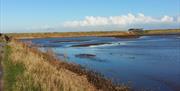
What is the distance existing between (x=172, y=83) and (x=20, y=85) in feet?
25.1

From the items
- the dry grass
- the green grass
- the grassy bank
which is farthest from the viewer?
the green grass

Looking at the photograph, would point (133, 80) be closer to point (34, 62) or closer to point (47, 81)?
point (34, 62)

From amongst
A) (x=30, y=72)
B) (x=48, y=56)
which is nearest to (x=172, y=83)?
(x=30, y=72)

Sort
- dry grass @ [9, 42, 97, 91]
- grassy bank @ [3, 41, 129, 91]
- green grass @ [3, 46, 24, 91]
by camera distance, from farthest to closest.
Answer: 1. green grass @ [3, 46, 24, 91]
2. grassy bank @ [3, 41, 129, 91]
3. dry grass @ [9, 42, 97, 91]

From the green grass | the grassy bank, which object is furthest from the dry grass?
the green grass

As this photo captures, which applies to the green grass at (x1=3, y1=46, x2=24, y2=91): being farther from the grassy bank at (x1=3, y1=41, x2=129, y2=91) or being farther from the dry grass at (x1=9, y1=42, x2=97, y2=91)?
the dry grass at (x1=9, y1=42, x2=97, y2=91)

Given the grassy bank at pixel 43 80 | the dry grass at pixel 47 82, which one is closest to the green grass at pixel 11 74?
the grassy bank at pixel 43 80

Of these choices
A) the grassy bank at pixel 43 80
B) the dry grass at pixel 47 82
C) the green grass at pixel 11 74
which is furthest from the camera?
the green grass at pixel 11 74

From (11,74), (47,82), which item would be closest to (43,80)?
(47,82)

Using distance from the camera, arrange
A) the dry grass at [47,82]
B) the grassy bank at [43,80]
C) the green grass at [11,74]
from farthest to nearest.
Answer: the green grass at [11,74], the grassy bank at [43,80], the dry grass at [47,82]

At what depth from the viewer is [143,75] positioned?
19.0 meters

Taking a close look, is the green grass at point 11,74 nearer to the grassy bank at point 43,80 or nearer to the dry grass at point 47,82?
the grassy bank at point 43,80

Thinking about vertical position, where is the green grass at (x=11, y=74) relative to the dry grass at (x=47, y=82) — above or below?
below

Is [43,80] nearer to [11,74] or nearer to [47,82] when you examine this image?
[47,82]
